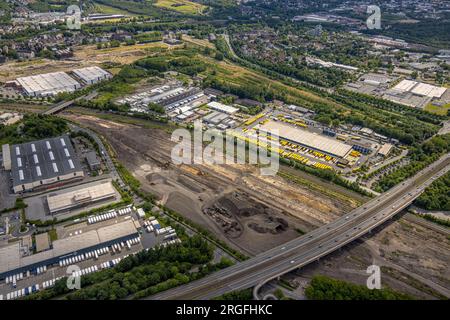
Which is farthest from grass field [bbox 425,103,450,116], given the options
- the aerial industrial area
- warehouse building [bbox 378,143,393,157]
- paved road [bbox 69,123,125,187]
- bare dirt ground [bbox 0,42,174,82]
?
bare dirt ground [bbox 0,42,174,82]

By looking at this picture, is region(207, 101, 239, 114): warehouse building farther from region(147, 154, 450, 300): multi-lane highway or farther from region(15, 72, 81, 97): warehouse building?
region(147, 154, 450, 300): multi-lane highway

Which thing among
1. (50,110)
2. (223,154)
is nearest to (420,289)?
(223,154)

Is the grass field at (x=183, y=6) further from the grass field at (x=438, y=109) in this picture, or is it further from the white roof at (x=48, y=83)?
the grass field at (x=438, y=109)

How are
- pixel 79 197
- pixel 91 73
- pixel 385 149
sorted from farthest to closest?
pixel 91 73 < pixel 385 149 < pixel 79 197

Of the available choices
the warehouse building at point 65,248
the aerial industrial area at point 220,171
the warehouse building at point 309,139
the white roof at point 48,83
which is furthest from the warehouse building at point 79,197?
the white roof at point 48,83

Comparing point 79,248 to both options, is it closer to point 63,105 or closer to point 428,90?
point 63,105

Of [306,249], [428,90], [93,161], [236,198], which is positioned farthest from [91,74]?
[428,90]
